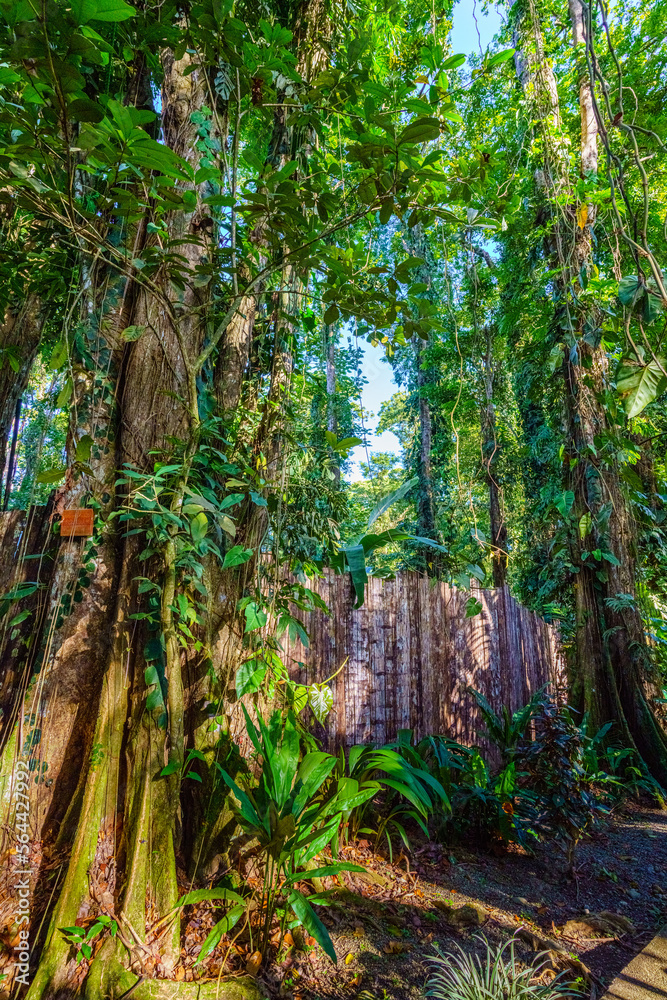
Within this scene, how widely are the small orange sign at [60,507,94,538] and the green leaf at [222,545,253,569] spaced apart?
1.89ft

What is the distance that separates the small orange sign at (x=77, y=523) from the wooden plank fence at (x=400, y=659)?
1.14m

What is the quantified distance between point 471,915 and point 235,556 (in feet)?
6.29

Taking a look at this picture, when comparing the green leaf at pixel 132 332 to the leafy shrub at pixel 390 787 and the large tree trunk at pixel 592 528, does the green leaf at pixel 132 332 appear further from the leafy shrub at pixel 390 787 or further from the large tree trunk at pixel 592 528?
the large tree trunk at pixel 592 528

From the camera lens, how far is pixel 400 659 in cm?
336

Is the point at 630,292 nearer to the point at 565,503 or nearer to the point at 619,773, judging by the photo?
the point at 565,503

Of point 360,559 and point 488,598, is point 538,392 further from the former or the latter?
point 360,559

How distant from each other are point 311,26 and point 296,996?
4531 mm

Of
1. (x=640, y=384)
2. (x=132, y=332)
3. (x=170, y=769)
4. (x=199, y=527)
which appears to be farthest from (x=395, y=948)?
(x=132, y=332)

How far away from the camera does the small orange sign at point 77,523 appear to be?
2.10m

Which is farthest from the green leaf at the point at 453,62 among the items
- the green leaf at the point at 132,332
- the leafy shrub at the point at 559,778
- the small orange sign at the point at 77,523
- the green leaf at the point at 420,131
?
the leafy shrub at the point at 559,778

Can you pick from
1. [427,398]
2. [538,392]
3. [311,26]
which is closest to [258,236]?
[311,26]

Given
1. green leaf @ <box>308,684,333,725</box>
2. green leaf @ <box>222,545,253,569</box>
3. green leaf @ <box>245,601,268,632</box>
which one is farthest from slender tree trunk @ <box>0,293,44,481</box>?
green leaf @ <box>308,684,333,725</box>

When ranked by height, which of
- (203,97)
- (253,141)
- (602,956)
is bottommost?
(602,956)

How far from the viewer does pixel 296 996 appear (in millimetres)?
1704
